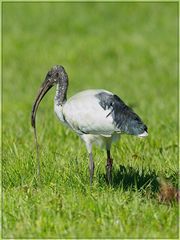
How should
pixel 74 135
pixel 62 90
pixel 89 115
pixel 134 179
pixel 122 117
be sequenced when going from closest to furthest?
pixel 122 117 → pixel 89 115 → pixel 134 179 → pixel 62 90 → pixel 74 135

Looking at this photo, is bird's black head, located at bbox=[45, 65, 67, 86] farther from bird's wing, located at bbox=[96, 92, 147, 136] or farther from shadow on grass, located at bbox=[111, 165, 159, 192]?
Answer: shadow on grass, located at bbox=[111, 165, 159, 192]

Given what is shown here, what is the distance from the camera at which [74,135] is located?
8.29m

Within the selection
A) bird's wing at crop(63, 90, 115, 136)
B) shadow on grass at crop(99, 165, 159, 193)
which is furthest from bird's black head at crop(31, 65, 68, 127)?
shadow on grass at crop(99, 165, 159, 193)

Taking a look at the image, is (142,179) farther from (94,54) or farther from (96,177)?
(94,54)

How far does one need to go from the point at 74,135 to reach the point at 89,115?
261 centimetres

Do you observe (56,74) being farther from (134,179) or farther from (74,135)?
(74,135)

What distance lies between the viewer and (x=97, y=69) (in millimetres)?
15773

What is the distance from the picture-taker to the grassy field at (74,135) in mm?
5062

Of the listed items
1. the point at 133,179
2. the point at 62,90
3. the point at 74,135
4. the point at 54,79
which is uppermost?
the point at 54,79

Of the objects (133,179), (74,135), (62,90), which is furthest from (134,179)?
(74,135)

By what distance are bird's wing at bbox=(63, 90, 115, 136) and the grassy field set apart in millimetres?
446

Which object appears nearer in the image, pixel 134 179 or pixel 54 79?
pixel 134 179

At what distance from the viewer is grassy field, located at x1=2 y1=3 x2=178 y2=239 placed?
5062 millimetres

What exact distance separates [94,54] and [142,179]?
1037 cm
